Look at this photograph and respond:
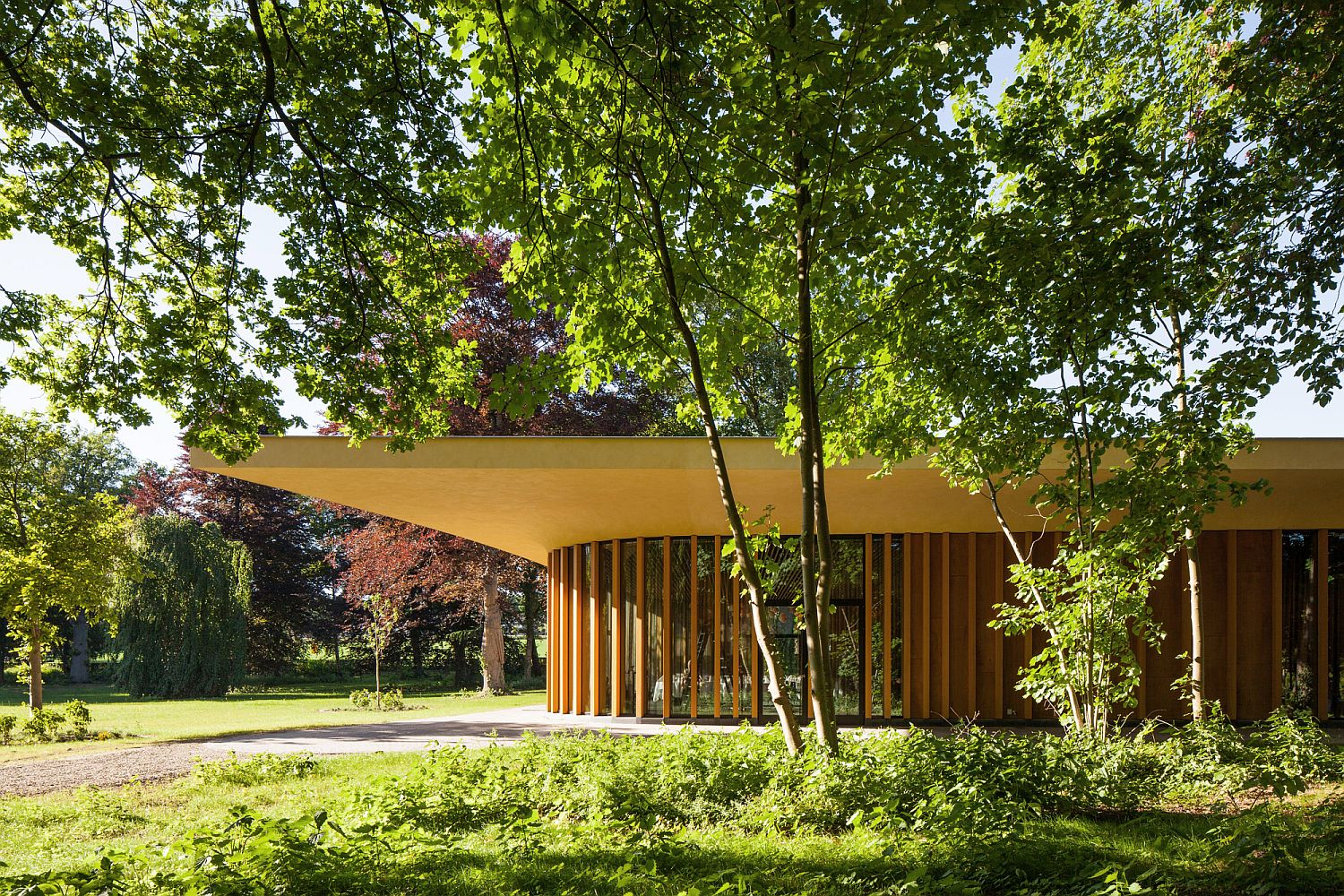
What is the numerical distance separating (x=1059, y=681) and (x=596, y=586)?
30.0 ft

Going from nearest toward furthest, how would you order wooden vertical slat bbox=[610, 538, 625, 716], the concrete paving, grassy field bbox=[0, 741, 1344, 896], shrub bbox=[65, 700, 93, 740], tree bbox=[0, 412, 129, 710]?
grassy field bbox=[0, 741, 1344, 896] < the concrete paving < shrub bbox=[65, 700, 93, 740] < tree bbox=[0, 412, 129, 710] < wooden vertical slat bbox=[610, 538, 625, 716]

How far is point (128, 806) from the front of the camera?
7.79 metres

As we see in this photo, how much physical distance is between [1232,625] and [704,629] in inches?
316

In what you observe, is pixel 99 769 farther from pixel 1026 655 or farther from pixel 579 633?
pixel 1026 655

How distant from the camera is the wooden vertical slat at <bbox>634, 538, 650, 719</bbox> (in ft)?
48.6

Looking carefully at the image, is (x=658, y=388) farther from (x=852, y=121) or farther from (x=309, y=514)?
(x=309, y=514)

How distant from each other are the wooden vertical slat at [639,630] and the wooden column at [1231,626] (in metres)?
8.95

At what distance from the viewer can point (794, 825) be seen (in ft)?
18.6

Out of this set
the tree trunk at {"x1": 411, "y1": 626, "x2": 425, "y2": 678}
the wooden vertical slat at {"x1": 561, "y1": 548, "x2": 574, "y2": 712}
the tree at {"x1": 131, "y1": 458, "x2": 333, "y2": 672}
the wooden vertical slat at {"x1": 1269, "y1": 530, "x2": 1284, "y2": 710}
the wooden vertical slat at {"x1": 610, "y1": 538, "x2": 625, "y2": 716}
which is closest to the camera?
the wooden vertical slat at {"x1": 1269, "y1": 530, "x2": 1284, "y2": 710}

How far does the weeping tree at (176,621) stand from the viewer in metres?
26.6

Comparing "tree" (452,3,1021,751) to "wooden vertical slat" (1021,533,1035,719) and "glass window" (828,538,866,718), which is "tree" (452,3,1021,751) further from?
"wooden vertical slat" (1021,533,1035,719)

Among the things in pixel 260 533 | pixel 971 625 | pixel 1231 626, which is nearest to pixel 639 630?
pixel 971 625

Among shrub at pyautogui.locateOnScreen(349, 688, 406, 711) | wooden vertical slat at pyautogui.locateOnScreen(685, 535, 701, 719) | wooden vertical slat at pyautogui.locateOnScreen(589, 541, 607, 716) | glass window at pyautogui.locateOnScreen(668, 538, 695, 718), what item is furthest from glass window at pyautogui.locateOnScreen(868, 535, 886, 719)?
shrub at pyautogui.locateOnScreen(349, 688, 406, 711)

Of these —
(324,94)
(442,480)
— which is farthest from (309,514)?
(324,94)
